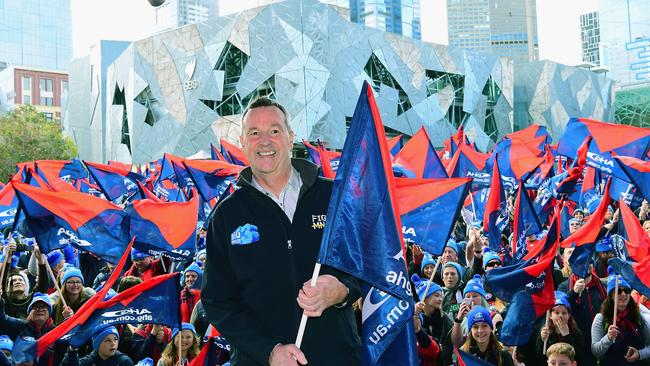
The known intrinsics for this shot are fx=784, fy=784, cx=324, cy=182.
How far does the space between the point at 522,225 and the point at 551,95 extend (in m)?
60.1

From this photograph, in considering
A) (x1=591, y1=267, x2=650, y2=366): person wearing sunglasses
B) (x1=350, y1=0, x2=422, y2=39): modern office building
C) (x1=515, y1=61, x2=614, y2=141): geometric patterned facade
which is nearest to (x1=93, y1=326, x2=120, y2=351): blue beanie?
(x1=591, y1=267, x2=650, y2=366): person wearing sunglasses

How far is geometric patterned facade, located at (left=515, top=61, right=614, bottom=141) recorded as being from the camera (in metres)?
66.2

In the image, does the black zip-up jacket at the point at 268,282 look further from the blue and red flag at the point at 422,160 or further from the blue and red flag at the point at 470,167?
the blue and red flag at the point at 470,167

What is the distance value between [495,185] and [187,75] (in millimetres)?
39189

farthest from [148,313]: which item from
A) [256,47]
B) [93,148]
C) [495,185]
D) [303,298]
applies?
[93,148]

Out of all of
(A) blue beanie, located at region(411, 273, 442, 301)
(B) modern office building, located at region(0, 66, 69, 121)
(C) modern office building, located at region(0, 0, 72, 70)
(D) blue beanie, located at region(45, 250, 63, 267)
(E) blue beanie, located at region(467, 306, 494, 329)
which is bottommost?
(E) blue beanie, located at region(467, 306, 494, 329)

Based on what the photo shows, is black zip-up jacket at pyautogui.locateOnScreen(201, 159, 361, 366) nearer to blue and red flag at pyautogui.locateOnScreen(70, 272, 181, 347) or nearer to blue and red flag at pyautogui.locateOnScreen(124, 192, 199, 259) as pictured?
blue and red flag at pyautogui.locateOnScreen(70, 272, 181, 347)

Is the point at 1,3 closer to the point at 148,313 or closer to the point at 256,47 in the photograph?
the point at 256,47

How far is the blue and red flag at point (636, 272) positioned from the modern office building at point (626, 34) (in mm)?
124011

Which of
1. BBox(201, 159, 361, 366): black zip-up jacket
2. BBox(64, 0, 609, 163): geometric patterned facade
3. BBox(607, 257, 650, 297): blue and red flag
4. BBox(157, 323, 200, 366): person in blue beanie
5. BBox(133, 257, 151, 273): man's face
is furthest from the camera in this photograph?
BBox(64, 0, 609, 163): geometric patterned facade

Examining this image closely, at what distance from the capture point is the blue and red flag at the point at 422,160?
42.8 feet

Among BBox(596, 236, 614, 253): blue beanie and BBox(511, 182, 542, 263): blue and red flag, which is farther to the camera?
BBox(596, 236, 614, 253): blue beanie

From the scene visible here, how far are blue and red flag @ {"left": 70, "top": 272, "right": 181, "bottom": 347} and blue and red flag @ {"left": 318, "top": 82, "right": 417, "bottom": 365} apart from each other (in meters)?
4.03

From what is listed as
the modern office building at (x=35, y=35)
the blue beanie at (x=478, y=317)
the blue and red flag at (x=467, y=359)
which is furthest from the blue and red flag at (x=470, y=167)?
the modern office building at (x=35, y=35)
